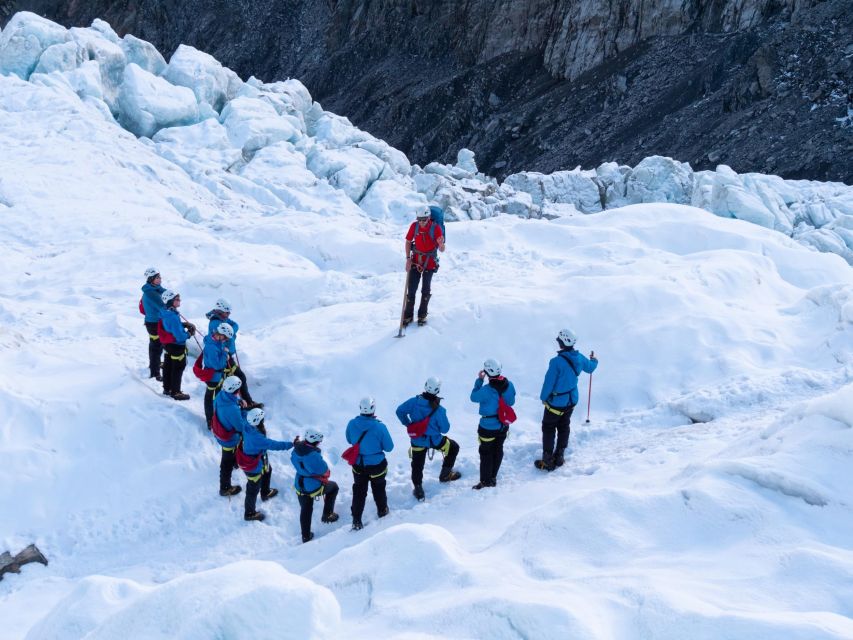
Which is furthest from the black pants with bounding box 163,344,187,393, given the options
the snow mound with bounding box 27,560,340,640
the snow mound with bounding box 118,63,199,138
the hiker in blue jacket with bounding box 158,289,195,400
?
the snow mound with bounding box 118,63,199,138

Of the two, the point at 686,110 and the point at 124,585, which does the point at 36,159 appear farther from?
the point at 686,110

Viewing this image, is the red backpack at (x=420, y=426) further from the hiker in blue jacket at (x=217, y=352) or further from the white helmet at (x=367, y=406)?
the hiker in blue jacket at (x=217, y=352)

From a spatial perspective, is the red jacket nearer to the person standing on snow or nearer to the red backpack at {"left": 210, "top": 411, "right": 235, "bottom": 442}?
the person standing on snow

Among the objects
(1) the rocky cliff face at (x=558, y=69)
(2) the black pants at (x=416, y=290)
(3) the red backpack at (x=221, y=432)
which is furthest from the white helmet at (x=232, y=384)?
(1) the rocky cliff face at (x=558, y=69)

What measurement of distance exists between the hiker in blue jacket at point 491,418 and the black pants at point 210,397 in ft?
10.2

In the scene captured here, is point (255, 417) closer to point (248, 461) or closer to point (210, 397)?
point (248, 461)

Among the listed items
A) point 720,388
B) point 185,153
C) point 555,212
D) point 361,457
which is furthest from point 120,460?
point 555,212

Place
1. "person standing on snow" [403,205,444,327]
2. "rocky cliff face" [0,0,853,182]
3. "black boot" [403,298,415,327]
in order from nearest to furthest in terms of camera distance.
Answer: "person standing on snow" [403,205,444,327] → "black boot" [403,298,415,327] → "rocky cliff face" [0,0,853,182]

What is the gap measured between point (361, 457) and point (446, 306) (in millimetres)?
4008

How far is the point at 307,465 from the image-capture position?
6871mm

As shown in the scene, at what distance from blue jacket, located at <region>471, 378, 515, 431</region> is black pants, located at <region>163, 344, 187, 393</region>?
393 centimetres

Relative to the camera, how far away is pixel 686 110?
44.2m

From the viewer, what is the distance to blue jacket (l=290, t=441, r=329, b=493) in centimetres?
682

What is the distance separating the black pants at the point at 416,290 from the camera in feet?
31.9
